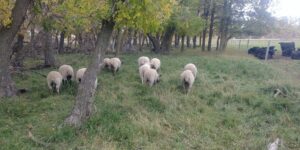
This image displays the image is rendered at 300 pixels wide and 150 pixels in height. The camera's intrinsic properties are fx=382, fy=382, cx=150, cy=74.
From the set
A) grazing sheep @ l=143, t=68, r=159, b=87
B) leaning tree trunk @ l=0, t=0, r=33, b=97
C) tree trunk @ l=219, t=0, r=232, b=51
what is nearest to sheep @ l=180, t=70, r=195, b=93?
grazing sheep @ l=143, t=68, r=159, b=87

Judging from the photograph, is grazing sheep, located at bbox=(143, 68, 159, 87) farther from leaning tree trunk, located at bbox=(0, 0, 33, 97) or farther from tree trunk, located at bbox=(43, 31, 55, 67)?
tree trunk, located at bbox=(43, 31, 55, 67)

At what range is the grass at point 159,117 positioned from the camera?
29.0ft

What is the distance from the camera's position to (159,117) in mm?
10695

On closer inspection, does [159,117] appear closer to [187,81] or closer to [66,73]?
[187,81]

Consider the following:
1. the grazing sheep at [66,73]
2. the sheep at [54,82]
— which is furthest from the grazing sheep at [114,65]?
the sheep at [54,82]

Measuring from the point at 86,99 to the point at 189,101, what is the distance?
4145 millimetres

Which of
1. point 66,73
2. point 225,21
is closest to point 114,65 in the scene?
point 66,73

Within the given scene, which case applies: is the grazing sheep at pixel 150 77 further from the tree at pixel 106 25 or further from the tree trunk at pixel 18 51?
the tree trunk at pixel 18 51

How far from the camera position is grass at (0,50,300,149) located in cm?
885

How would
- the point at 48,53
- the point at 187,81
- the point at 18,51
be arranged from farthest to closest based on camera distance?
the point at 48,53 → the point at 18,51 → the point at 187,81

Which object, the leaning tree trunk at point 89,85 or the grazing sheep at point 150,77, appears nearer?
the leaning tree trunk at point 89,85

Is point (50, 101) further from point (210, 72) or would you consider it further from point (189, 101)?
point (210, 72)

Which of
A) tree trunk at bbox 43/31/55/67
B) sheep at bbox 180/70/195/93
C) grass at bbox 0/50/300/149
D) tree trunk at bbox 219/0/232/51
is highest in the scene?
tree trunk at bbox 219/0/232/51

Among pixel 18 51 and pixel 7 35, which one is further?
pixel 18 51
